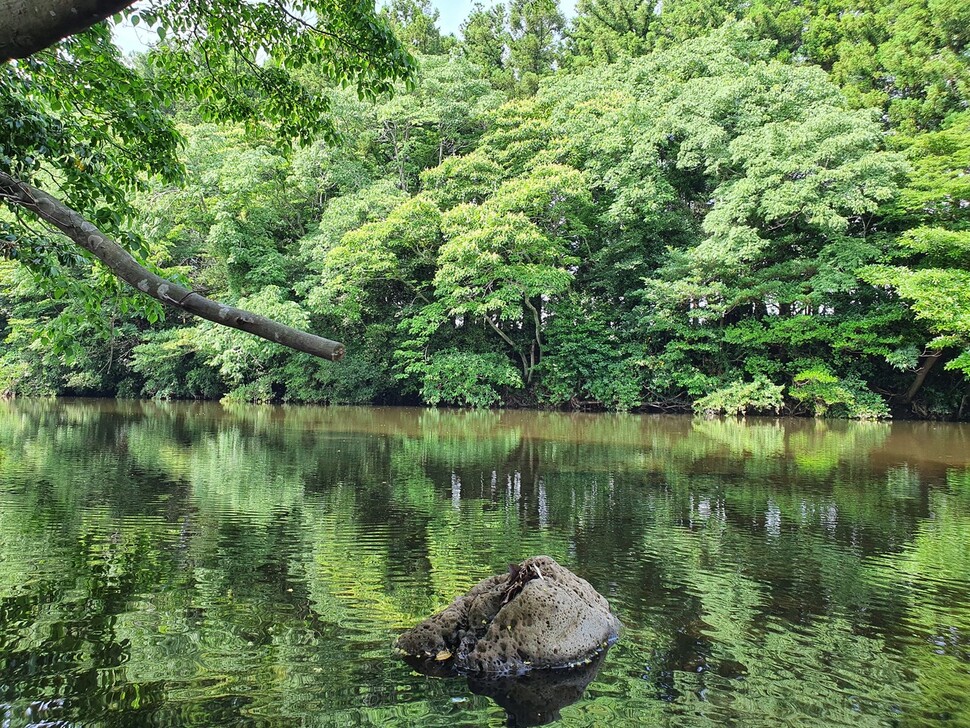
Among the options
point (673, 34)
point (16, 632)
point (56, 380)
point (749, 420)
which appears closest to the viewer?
point (16, 632)

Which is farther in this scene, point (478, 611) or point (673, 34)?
point (673, 34)

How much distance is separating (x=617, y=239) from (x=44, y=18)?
24787mm

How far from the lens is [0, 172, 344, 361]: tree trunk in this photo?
1.71m

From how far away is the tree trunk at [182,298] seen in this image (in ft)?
5.61

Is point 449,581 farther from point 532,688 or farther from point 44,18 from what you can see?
point 44,18

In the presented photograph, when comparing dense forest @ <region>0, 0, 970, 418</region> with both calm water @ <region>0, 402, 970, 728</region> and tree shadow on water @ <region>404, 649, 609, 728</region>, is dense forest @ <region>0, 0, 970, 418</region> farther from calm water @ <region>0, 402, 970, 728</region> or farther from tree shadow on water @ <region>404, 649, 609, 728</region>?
tree shadow on water @ <region>404, 649, 609, 728</region>

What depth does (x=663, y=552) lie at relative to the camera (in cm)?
586

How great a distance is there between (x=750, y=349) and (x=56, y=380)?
3019 cm

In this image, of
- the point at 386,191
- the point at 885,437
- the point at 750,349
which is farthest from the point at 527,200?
the point at 885,437

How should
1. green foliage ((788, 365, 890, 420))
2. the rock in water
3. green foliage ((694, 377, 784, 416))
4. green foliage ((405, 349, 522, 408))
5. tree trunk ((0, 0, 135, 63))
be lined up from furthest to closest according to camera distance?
green foliage ((405, 349, 522, 408)) < green foliage ((694, 377, 784, 416)) < green foliage ((788, 365, 890, 420)) < the rock in water < tree trunk ((0, 0, 135, 63))

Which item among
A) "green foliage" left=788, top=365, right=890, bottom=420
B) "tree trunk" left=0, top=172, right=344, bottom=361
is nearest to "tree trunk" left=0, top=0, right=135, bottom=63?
"tree trunk" left=0, top=172, right=344, bottom=361

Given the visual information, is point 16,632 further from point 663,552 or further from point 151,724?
point 663,552

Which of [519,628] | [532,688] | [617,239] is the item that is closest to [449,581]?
[519,628]

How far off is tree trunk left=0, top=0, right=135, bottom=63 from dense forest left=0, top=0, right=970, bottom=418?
704 inches
